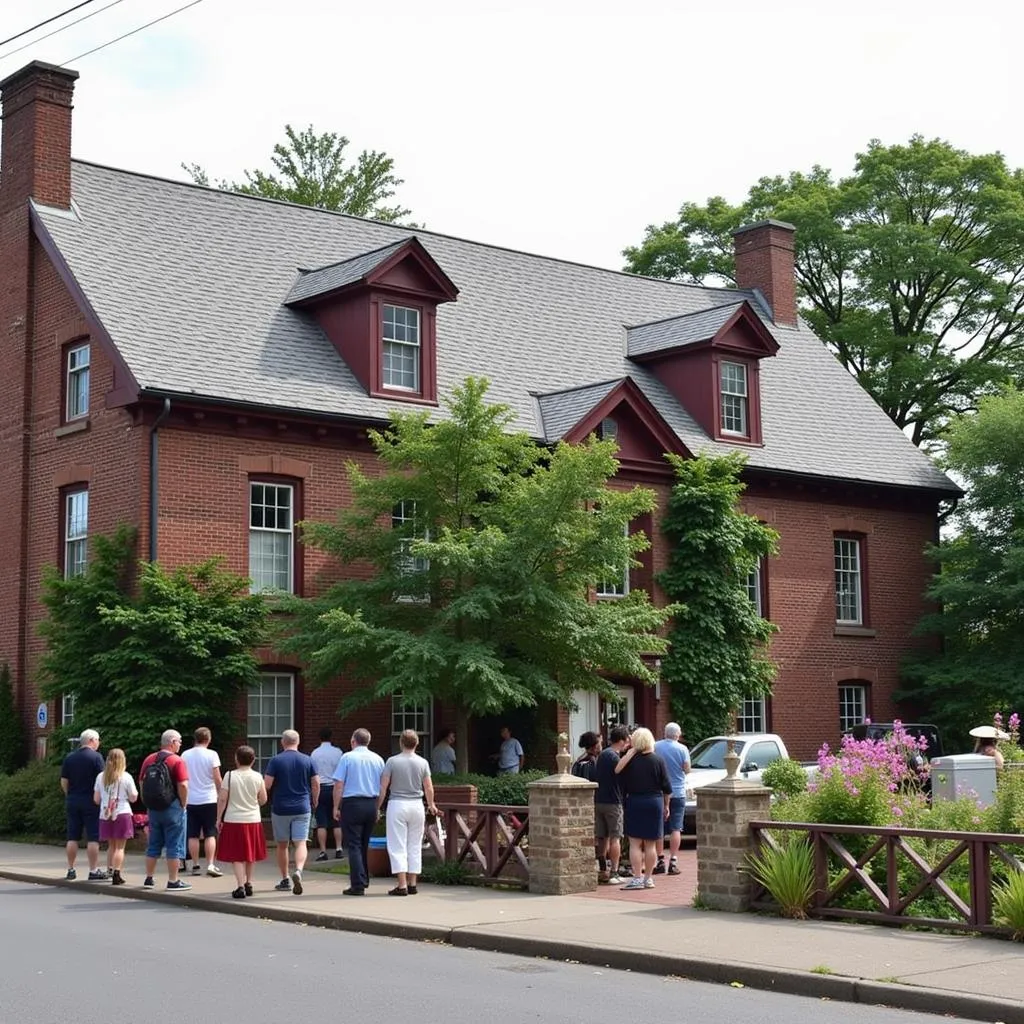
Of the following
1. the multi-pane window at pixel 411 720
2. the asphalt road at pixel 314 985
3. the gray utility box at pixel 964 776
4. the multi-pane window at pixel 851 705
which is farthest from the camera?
the multi-pane window at pixel 851 705

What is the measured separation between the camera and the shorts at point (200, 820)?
1812cm

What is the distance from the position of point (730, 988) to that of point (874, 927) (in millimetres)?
2726

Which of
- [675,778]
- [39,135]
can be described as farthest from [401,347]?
[675,778]

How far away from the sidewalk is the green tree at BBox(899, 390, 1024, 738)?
52.1 ft

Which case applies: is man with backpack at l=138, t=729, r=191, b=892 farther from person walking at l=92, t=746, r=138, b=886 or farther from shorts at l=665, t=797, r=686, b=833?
shorts at l=665, t=797, r=686, b=833

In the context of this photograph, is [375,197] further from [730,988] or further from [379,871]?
[730,988]

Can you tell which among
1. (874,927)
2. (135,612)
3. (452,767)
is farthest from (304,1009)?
(452,767)

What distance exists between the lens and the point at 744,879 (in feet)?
46.4

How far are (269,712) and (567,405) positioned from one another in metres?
8.08

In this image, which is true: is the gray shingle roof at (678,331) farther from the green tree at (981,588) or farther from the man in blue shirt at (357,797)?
the man in blue shirt at (357,797)

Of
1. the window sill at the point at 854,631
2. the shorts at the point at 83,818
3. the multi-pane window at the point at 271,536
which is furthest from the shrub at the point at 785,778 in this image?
the window sill at the point at 854,631

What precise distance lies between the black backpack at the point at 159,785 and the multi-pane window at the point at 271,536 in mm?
7381

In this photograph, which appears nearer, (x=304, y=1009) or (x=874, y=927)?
(x=304, y=1009)

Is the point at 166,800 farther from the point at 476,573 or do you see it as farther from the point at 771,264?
the point at 771,264
